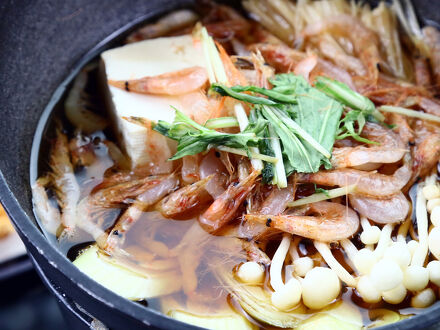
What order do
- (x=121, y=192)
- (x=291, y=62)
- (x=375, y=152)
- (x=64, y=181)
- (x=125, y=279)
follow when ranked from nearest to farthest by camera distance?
(x=125, y=279)
(x=375, y=152)
(x=121, y=192)
(x=64, y=181)
(x=291, y=62)

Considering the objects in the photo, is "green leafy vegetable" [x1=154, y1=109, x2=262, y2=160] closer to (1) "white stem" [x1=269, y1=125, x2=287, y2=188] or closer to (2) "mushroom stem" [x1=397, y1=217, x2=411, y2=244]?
(1) "white stem" [x1=269, y1=125, x2=287, y2=188]

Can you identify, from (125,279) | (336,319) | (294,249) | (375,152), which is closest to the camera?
(336,319)

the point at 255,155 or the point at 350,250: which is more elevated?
the point at 255,155

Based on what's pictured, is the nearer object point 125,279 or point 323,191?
point 125,279

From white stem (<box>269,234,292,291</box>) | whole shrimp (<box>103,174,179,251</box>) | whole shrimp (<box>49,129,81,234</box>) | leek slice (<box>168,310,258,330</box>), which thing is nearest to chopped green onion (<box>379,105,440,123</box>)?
white stem (<box>269,234,292,291</box>)

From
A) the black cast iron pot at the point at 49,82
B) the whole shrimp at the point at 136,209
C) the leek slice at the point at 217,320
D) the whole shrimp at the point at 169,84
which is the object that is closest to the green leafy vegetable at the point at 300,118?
the whole shrimp at the point at 169,84

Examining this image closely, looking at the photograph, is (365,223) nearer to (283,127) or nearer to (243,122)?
(283,127)

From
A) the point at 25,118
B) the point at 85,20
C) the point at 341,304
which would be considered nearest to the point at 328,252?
the point at 341,304

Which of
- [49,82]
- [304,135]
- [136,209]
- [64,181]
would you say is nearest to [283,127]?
[304,135]

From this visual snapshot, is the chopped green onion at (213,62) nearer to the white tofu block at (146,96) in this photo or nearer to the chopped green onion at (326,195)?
the white tofu block at (146,96)
